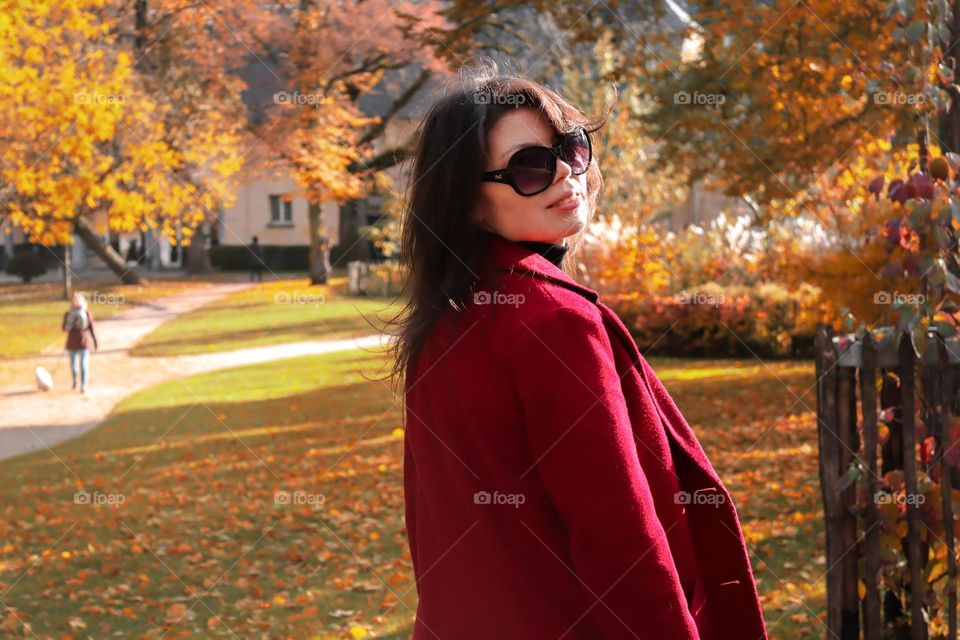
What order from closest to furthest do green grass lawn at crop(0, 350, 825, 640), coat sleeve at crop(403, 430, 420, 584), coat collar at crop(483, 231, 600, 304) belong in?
coat collar at crop(483, 231, 600, 304), coat sleeve at crop(403, 430, 420, 584), green grass lawn at crop(0, 350, 825, 640)

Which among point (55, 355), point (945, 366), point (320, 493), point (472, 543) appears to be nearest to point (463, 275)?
point (472, 543)

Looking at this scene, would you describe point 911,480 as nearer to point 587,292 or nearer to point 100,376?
point 587,292

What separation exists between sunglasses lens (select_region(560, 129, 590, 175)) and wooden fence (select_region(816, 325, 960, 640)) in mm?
2062

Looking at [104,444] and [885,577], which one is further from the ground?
[885,577]

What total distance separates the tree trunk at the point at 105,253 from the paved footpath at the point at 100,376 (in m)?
1.52

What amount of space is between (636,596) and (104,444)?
10968 mm

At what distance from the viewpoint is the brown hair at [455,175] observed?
191 centimetres

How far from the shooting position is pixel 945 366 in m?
3.70

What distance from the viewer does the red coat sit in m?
1.63

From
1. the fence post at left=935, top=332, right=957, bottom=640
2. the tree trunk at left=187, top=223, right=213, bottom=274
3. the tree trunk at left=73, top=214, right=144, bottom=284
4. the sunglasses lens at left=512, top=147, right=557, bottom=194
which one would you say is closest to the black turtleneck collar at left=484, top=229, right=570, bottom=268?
the sunglasses lens at left=512, top=147, right=557, bottom=194

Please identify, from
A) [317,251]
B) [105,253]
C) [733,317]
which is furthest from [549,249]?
[317,251]

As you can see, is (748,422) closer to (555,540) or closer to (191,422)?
(191,422)

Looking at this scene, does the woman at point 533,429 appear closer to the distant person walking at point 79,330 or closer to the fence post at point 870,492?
the fence post at point 870,492

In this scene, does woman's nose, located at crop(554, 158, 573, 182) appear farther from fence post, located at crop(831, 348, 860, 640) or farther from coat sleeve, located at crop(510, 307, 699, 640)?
fence post, located at crop(831, 348, 860, 640)
